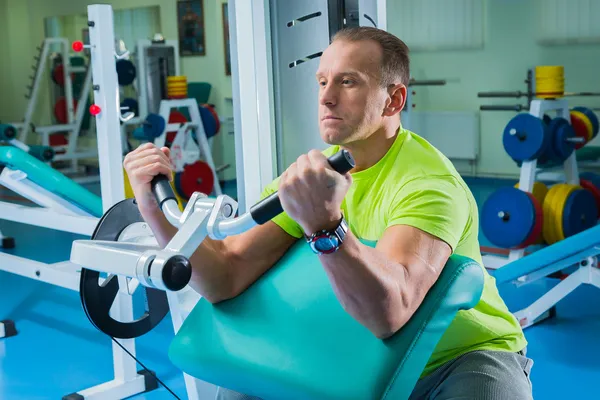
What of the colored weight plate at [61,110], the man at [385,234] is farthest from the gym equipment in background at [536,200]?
the colored weight plate at [61,110]

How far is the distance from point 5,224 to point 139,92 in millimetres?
1772

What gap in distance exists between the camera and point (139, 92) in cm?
729

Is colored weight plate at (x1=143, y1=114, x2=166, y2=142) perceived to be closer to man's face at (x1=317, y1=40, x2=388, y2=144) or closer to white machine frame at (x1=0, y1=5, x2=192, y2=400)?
white machine frame at (x1=0, y1=5, x2=192, y2=400)

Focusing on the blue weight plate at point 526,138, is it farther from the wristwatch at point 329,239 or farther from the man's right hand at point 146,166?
the wristwatch at point 329,239

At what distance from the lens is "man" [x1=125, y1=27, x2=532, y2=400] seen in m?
1.22

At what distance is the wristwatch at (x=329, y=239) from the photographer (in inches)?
44.5

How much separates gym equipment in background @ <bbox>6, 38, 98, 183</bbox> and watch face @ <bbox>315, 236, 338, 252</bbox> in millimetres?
7001

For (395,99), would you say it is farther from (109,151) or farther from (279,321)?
(109,151)

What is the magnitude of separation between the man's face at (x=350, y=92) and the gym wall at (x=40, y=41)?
6.16 meters

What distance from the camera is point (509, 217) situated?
14.1 ft

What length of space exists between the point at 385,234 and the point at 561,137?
3.49 metres

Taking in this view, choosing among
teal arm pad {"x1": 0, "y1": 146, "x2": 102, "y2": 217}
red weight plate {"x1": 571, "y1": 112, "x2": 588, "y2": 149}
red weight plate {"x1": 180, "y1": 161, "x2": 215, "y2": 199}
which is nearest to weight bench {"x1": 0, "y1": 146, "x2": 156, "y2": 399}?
teal arm pad {"x1": 0, "y1": 146, "x2": 102, "y2": 217}

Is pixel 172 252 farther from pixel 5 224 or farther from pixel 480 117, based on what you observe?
pixel 480 117

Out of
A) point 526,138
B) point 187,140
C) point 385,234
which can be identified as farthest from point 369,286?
point 187,140
